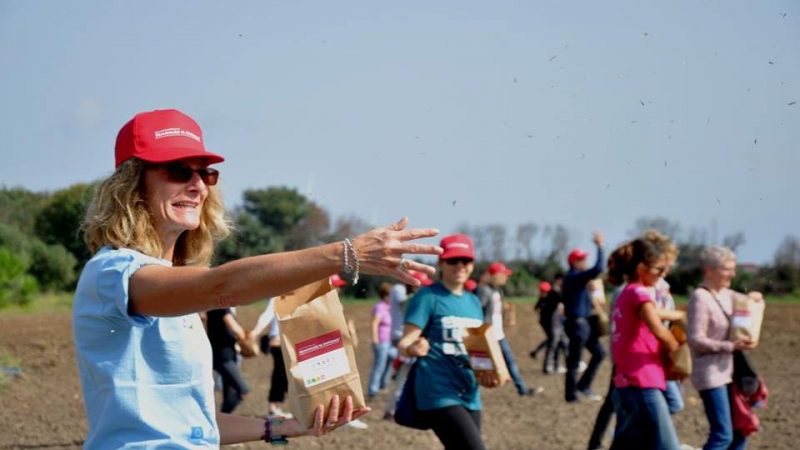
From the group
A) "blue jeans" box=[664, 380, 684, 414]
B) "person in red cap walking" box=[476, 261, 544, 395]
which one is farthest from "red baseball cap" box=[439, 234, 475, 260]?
"person in red cap walking" box=[476, 261, 544, 395]

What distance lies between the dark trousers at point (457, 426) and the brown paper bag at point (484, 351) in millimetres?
275

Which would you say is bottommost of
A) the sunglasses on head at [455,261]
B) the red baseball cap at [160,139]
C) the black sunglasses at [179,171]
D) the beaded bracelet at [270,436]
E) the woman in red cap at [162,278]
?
the beaded bracelet at [270,436]

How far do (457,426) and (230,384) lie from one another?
5258 millimetres

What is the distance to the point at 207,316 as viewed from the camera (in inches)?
473

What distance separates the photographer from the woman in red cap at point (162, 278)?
9.19ft

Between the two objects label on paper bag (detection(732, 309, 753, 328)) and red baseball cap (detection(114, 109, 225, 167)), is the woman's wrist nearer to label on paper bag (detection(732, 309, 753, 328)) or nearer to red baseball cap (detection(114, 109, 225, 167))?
red baseball cap (detection(114, 109, 225, 167))

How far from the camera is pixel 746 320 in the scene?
26.1ft

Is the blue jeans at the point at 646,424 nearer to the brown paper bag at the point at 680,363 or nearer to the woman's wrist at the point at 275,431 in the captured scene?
the brown paper bag at the point at 680,363

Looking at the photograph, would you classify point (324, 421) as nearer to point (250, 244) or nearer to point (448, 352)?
point (448, 352)

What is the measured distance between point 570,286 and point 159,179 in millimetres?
11994

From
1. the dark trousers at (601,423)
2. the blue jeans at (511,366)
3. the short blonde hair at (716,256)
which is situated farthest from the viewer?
the blue jeans at (511,366)

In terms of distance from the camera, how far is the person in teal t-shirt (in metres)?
6.96

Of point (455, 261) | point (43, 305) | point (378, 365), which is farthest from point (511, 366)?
point (43, 305)

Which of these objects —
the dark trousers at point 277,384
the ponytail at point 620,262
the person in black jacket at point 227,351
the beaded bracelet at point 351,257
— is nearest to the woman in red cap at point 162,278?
the beaded bracelet at point 351,257
